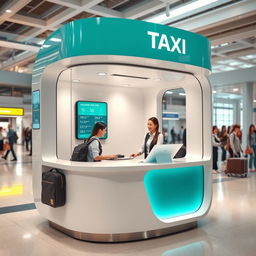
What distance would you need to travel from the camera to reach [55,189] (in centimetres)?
362

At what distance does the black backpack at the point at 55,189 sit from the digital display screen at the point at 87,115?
190 centimetres

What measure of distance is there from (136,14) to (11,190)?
16.2 feet

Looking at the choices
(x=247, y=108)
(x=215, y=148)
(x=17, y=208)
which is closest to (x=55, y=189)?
(x=17, y=208)

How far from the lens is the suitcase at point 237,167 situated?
26.6 ft

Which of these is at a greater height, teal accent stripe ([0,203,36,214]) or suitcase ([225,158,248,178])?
suitcase ([225,158,248,178])

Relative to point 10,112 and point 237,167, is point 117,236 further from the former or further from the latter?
point 10,112

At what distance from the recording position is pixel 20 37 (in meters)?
9.98

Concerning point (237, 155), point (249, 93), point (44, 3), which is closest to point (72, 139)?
point (44, 3)

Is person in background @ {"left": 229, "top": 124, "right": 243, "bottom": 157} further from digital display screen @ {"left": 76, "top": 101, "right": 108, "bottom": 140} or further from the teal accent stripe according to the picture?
the teal accent stripe

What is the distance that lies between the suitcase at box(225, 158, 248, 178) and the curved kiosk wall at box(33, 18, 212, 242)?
403cm

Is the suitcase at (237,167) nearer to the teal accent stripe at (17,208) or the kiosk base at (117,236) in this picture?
the kiosk base at (117,236)

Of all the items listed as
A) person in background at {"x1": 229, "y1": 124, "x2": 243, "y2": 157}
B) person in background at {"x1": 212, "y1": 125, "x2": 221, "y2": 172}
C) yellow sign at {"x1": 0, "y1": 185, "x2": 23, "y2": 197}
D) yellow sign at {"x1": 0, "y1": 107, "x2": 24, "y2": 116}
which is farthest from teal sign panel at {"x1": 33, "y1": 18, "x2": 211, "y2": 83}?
yellow sign at {"x1": 0, "y1": 107, "x2": 24, "y2": 116}

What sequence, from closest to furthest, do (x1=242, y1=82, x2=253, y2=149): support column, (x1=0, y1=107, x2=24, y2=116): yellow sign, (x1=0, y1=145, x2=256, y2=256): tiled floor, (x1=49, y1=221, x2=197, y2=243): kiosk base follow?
(x1=0, y1=145, x2=256, y2=256): tiled floor, (x1=49, y1=221, x2=197, y2=243): kiosk base, (x1=242, y1=82, x2=253, y2=149): support column, (x1=0, y1=107, x2=24, y2=116): yellow sign

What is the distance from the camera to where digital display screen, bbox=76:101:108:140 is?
559 centimetres
